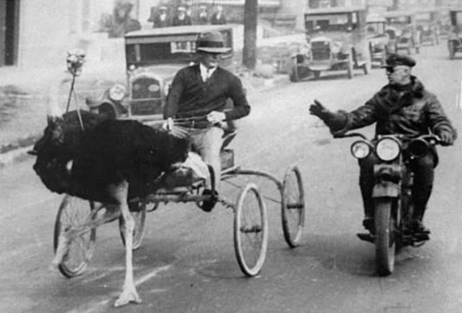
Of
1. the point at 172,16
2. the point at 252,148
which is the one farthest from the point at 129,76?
the point at 252,148

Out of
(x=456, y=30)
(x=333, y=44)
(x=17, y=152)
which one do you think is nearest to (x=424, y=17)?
(x=456, y=30)

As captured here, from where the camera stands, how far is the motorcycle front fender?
561 centimetres

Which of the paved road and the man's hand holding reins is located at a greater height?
the man's hand holding reins

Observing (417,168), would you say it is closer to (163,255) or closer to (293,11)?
(163,255)

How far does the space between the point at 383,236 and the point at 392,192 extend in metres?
0.29

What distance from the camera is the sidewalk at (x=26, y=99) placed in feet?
34.2

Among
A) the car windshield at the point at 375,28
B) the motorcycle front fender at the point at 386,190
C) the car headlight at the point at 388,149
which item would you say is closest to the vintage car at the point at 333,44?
the car windshield at the point at 375,28

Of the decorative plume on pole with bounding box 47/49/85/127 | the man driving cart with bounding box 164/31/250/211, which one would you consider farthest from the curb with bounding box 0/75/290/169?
the decorative plume on pole with bounding box 47/49/85/127

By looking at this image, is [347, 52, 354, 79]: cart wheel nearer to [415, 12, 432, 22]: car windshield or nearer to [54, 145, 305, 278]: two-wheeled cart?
[415, 12, 432, 22]: car windshield

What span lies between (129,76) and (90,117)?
660 cm

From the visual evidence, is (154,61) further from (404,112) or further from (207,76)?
(404,112)

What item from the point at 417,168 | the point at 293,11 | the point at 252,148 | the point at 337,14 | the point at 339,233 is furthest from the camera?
the point at 337,14

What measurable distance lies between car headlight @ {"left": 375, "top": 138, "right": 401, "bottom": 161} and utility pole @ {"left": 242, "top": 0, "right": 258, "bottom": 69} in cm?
770

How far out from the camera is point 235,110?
644 centimetres
